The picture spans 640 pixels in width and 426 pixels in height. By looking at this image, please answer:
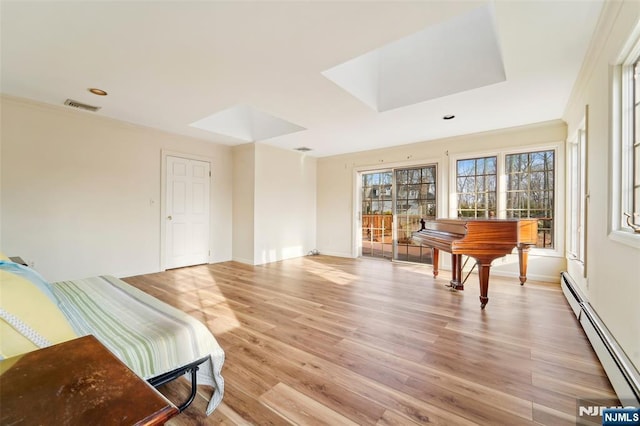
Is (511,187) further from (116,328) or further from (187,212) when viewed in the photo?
(187,212)

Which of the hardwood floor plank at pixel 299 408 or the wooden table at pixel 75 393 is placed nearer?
the wooden table at pixel 75 393

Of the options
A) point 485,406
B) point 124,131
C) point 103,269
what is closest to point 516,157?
point 485,406

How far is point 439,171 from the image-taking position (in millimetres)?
5047

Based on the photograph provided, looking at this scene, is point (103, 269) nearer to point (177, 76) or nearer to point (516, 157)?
point (177, 76)

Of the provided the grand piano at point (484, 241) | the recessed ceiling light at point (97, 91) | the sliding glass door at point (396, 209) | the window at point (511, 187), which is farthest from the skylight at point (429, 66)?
the recessed ceiling light at point (97, 91)

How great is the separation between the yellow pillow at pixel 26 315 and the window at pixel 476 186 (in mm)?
5215

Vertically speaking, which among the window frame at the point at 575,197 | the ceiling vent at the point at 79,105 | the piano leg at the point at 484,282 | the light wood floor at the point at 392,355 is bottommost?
the light wood floor at the point at 392,355

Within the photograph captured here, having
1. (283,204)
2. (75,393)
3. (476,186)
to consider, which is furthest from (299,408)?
(283,204)

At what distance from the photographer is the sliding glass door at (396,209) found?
5332 mm

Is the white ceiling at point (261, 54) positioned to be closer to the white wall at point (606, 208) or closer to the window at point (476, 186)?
the white wall at point (606, 208)

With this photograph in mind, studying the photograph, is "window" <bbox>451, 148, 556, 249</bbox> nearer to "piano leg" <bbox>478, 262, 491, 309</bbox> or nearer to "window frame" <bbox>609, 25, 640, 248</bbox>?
"piano leg" <bbox>478, 262, 491, 309</bbox>

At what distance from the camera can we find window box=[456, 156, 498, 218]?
461 cm

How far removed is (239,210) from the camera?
575 centimetres

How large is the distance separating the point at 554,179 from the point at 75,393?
545cm
